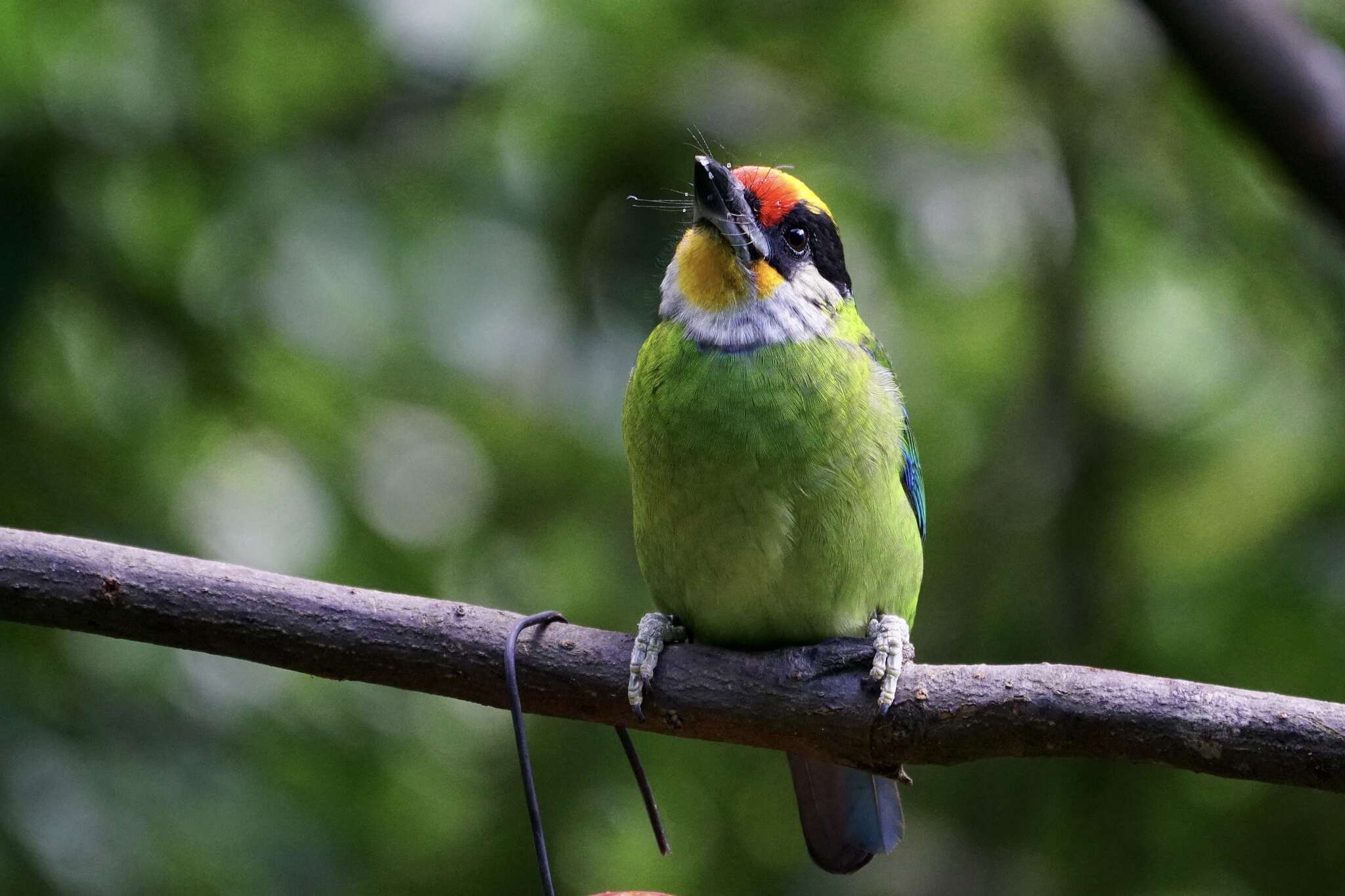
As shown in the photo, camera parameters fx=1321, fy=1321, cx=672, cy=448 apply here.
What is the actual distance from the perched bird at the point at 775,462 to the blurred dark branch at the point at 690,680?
10cm

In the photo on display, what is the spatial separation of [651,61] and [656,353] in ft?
4.23

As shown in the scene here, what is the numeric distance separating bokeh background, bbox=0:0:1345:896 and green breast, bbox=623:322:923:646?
0.72 metres

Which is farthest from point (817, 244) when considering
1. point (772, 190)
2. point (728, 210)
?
point (728, 210)

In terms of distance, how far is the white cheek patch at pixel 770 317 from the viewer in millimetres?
2814

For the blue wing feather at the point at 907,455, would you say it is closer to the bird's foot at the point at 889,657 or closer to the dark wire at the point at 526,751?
the bird's foot at the point at 889,657

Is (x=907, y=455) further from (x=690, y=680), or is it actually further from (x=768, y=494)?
(x=690, y=680)

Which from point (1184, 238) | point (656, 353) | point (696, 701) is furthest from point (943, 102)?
point (696, 701)

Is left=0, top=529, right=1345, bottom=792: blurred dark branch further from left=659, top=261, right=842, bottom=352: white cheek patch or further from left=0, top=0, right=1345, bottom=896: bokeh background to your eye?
left=0, top=0, right=1345, bottom=896: bokeh background

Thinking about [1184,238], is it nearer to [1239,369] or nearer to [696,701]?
[1239,369]

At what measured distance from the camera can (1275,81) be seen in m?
3.15

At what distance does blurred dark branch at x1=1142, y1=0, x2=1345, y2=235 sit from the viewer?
3123 millimetres

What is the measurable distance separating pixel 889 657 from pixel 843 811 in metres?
0.65

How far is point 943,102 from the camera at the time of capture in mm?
4172

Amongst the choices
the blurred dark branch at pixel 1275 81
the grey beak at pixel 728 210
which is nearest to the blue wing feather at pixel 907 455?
the grey beak at pixel 728 210
